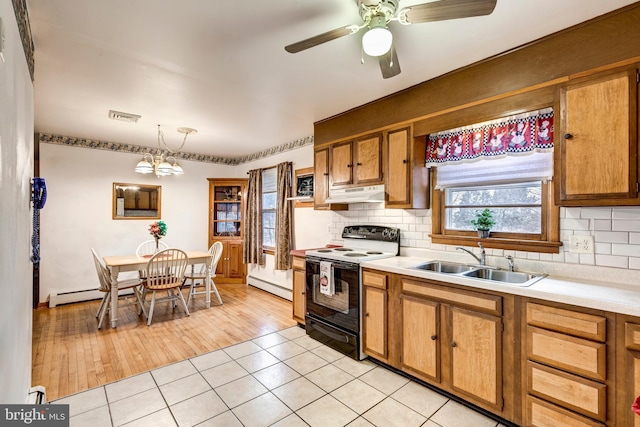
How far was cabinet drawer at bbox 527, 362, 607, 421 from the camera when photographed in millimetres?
1495

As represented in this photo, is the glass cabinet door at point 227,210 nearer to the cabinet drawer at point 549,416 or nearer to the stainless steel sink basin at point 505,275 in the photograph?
the stainless steel sink basin at point 505,275

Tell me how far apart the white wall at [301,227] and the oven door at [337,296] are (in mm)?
982

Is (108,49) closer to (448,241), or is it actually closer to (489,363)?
(448,241)

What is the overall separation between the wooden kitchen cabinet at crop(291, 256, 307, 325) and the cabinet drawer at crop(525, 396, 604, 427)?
7.01 ft

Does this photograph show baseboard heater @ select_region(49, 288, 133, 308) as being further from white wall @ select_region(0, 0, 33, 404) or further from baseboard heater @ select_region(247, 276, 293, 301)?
white wall @ select_region(0, 0, 33, 404)

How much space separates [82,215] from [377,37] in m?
5.04

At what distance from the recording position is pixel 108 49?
2.06m

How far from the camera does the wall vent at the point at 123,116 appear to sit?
330 centimetres

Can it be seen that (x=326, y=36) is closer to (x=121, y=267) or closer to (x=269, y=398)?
(x=269, y=398)

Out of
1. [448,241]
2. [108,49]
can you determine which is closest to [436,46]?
[448,241]

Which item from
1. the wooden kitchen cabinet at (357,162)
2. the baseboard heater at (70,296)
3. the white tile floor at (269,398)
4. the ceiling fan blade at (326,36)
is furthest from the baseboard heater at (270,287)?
the ceiling fan blade at (326,36)

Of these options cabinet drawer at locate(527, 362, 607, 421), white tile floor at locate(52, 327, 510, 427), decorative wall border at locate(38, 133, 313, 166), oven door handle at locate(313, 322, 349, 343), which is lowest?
white tile floor at locate(52, 327, 510, 427)

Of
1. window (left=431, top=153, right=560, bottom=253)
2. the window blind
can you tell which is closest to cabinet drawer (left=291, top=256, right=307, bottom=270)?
window (left=431, top=153, right=560, bottom=253)

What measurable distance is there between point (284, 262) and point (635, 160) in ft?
12.9
